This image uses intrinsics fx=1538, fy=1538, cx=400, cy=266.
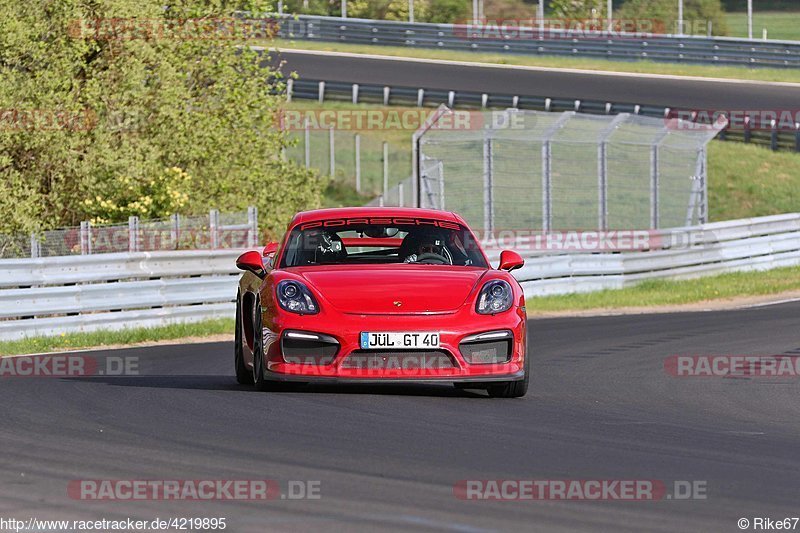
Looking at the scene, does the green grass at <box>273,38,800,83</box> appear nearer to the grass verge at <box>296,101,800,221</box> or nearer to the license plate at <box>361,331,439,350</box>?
the grass verge at <box>296,101,800,221</box>

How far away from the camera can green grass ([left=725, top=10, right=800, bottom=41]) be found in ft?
209

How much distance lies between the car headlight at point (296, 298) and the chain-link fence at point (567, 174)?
42.3 ft

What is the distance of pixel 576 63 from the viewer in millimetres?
50281

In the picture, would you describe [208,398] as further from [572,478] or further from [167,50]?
[167,50]

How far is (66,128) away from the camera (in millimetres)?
22141

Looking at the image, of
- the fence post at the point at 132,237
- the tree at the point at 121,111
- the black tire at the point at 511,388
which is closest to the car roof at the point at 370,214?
the black tire at the point at 511,388

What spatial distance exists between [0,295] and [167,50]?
891 cm

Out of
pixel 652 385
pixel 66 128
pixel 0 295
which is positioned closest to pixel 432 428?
pixel 652 385

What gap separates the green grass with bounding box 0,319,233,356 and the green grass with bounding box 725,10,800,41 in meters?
48.1

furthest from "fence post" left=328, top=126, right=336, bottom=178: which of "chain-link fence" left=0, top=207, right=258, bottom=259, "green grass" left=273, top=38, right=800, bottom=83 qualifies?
"chain-link fence" left=0, top=207, right=258, bottom=259

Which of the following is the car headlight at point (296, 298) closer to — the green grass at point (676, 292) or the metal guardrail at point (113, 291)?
the metal guardrail at point (113, 291)

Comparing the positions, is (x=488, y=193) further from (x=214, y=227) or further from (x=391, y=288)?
(x=391, y=288)

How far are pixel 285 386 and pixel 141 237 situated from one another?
926 cm

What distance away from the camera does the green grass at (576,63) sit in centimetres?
4706
